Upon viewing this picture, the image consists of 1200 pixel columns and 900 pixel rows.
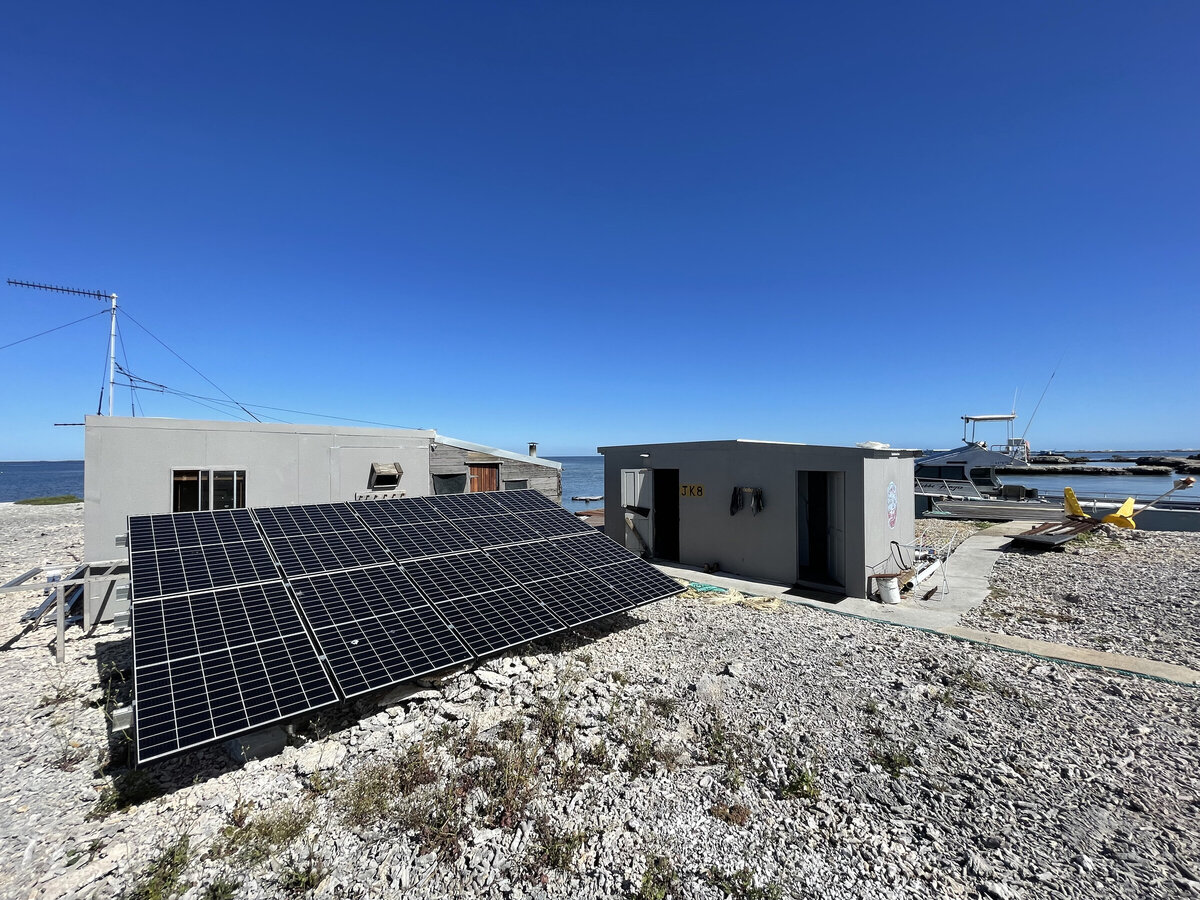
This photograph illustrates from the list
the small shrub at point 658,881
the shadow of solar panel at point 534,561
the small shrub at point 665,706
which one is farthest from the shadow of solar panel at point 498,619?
the small shrub at point 658,881

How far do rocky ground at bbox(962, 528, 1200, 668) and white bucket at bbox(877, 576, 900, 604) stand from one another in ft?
3.73

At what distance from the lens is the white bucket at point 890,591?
30.2 feet

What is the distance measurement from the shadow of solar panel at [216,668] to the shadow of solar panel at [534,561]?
8.37 ft

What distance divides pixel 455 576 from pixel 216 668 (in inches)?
99.0

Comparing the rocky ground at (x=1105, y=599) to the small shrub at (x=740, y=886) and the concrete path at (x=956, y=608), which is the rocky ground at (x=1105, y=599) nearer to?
the concrete path at (x=956, y=608)

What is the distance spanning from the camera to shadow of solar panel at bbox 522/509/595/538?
792 cm

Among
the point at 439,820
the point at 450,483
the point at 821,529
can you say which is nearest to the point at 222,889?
the point at 439,820

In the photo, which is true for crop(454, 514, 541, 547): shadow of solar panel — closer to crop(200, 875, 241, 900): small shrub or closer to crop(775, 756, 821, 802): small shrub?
crop(200, 875, 241, 900): small shrub

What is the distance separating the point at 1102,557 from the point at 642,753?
50.1ft

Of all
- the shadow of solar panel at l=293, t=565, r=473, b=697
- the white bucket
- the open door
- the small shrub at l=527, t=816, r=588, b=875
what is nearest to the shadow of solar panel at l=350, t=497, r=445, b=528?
the shadow of solar panel at l=293, t=565, r=473, b=697

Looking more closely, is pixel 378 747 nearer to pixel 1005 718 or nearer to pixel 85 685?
pixel 85 685

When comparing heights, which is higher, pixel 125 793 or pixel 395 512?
pixel 395 512

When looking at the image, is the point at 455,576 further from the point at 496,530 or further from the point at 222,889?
the point at 222,889

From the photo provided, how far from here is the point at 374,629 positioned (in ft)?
16.2
